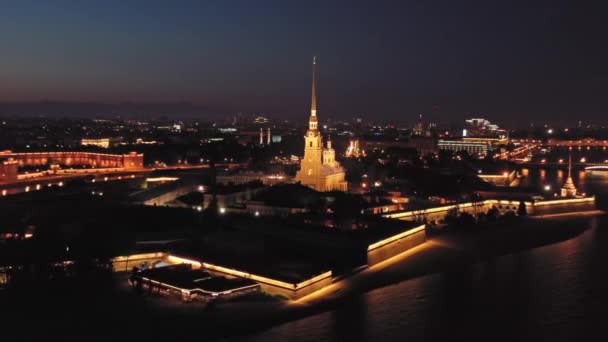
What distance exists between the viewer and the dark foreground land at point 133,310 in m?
6.97

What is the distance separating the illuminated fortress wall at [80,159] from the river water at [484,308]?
69.4ft

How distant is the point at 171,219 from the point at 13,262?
3782 millimetres

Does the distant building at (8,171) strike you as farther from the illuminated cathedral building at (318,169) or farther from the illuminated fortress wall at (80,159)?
the illuminated cathedral building at (318,169)

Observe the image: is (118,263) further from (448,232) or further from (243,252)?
(448,232)

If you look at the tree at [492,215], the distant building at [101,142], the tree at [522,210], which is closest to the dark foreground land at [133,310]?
the tree at [492,215]

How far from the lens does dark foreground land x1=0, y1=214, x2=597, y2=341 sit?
6973 mm

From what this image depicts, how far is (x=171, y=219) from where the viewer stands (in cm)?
1220

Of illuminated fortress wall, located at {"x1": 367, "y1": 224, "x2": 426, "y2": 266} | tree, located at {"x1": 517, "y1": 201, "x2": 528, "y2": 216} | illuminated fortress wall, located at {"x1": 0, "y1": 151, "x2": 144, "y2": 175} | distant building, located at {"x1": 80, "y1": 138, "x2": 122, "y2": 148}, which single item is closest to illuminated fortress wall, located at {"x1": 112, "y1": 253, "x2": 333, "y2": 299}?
illuminated fortress wall, located at {"x1": 367, "y1": 224, "x2": 426, "y2": 266}

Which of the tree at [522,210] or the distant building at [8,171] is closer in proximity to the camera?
the tree at [522,210]

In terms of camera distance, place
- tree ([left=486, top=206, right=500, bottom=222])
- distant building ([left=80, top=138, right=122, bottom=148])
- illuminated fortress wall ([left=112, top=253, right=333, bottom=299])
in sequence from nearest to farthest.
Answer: illuminated fortress wall ([left=112, top=253, right=333, bottom=299]) < tree ([left=486, top=206, right=500, bottom=222]) < distant building ([left=80, top=138, right=122, bottom=148])

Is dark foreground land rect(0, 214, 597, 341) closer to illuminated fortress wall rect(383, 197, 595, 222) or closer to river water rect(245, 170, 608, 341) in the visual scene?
river water rect(245, 170, 608, 341)

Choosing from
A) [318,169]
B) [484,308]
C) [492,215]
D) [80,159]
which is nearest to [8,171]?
[80,159]

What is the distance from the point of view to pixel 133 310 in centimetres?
760

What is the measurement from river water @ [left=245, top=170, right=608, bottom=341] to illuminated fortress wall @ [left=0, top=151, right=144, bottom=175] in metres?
21.2
